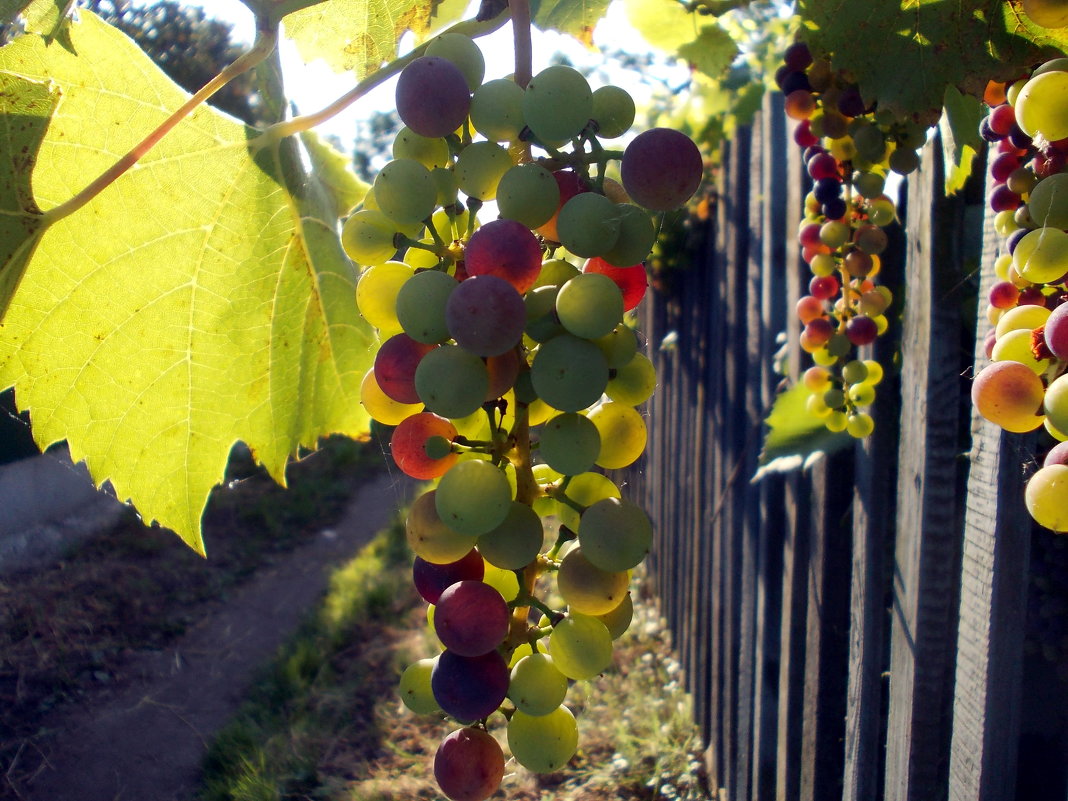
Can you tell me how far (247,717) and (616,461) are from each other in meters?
3.53

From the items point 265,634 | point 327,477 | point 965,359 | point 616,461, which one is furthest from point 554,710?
point 327,477

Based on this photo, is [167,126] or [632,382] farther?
[167,126]

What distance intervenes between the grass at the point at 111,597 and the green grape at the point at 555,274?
8.31 ft

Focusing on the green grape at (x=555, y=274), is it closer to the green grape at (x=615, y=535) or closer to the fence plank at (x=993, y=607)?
the green grape at (x=615, y=535)

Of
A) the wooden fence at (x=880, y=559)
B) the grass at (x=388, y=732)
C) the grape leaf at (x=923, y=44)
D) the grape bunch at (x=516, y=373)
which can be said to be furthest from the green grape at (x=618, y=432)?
the grass at (x=388, y=732)

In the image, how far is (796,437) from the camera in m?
1.41

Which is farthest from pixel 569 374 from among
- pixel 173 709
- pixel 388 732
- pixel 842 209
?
pixel 173 709

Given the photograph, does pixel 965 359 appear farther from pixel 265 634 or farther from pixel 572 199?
pixel 265 634

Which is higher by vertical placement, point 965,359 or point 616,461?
point 616,461

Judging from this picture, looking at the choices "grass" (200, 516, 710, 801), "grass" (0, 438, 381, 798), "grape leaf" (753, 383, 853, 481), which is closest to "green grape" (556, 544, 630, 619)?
"grape leaf" (753, 383, 853, 481)

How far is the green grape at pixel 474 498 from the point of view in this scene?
1.46 feet

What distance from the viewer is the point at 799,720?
Answer: 178cm

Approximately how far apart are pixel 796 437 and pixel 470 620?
3.54 feet

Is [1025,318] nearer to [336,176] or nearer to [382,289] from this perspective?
[382,289]
